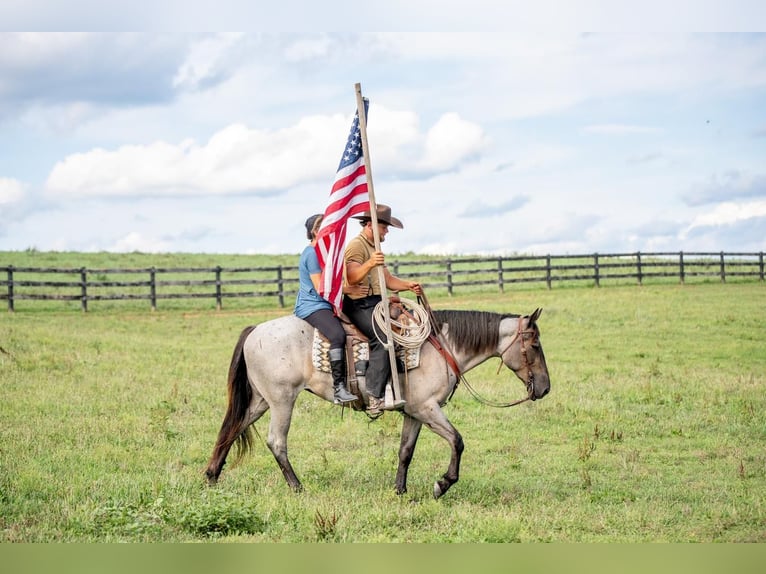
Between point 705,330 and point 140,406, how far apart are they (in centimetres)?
1592

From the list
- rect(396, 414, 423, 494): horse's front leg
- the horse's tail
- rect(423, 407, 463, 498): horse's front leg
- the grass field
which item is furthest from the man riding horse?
the horse's tail

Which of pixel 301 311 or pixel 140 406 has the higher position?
pixel 301 311

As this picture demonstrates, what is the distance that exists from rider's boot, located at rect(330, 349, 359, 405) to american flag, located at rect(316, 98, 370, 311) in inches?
21.9

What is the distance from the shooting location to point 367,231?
8.88m

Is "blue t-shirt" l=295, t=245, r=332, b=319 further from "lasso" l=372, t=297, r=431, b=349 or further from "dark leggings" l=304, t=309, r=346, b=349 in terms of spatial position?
"lasso" l=372, t=297, r=431, b=349

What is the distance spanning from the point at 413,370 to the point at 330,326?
961 mm

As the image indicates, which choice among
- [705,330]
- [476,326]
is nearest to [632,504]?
[476,326]

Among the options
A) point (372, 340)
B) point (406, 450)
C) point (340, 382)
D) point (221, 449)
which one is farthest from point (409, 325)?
point (221, 449)

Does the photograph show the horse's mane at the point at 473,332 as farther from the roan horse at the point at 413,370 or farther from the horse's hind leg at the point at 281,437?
the horse's hind leg at the point at 281,437

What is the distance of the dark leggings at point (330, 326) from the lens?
866 cm

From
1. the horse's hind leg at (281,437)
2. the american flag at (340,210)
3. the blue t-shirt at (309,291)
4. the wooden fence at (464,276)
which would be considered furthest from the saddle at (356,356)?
the wooden fence at (464,276)

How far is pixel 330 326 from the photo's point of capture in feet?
28.5

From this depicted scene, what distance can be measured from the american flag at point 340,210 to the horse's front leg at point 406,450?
143 centimetres

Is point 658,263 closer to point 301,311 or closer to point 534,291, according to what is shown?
point 534,291
